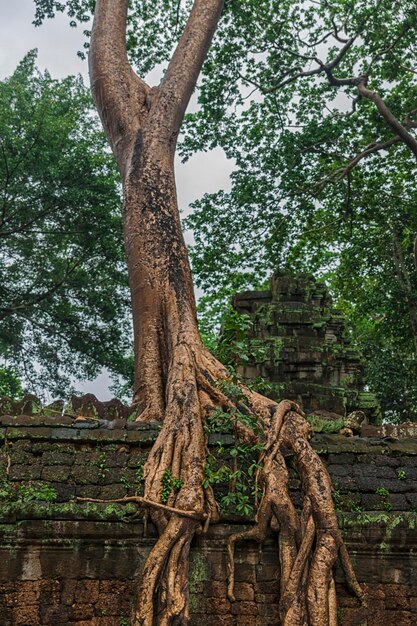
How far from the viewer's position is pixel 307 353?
9.06 metres

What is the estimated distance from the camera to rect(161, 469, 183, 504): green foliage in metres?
4.66

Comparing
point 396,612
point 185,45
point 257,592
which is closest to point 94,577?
point 257,592

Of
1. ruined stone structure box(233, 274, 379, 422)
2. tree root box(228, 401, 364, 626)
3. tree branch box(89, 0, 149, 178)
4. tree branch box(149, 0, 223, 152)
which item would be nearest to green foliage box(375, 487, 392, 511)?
tree root box(228, 401, 364, 626)

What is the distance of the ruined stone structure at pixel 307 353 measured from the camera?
8.77m

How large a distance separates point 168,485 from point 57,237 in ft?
35.4

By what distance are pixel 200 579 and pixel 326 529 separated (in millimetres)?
852

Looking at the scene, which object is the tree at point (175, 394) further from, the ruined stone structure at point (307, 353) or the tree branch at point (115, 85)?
the ruined stone structure at point (307, 353)

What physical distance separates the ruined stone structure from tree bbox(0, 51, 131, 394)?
5.46 meters

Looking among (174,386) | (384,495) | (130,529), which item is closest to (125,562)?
(130,529)

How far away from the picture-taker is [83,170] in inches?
548

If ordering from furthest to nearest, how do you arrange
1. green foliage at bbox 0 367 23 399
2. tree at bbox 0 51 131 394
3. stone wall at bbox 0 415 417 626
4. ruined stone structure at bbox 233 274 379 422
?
green foliage at bbox 0 367 23 399, tree at bbox 0 51 131 394, ruined stone structure at bbox 233 274 379 422, stone wall at bbox 0 415 417 626

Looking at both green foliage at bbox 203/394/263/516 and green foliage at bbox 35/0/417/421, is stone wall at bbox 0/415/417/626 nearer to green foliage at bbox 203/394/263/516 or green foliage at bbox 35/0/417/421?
green foliage at bbox 203/394/263/516

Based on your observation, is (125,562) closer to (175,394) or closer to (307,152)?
(175,394)

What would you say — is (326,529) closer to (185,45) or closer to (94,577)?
(94,577)
